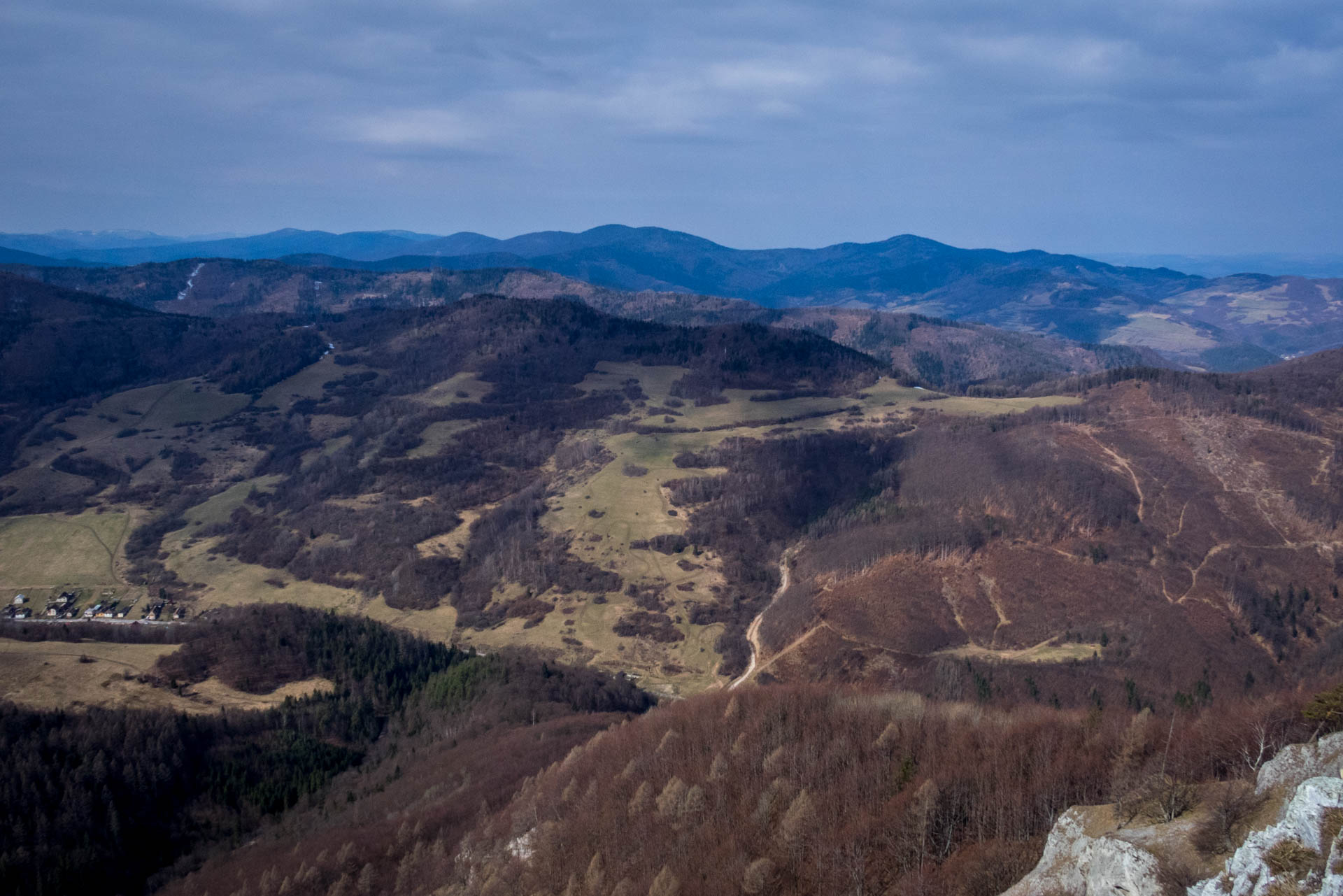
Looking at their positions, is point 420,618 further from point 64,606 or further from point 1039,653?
point 1039,653

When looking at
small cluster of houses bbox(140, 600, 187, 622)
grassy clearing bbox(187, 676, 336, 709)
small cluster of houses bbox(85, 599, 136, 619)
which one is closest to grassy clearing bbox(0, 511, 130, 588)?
small cluster of houses bbox(85, 599, 136, 619)

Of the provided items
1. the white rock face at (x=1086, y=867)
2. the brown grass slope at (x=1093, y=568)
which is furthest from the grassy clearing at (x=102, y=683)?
the white rock face at (x=1086, y=867)

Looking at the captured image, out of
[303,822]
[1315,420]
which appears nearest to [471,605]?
[303,822]

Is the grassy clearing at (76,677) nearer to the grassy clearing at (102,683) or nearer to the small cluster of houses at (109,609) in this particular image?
the grassy clearing at (102,683)

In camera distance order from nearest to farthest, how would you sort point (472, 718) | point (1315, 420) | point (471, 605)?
point (472, 718) < point (471, 605) < point (1315, 420)

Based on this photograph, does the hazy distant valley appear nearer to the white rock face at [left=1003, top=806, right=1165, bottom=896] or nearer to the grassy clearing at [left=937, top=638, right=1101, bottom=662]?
the grassy clearing at [left=937, top=638, right=1101, bottom=662]

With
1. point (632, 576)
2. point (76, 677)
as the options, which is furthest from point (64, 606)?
point (632, 576)

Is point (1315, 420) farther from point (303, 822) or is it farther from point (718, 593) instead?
point (303, 822)
